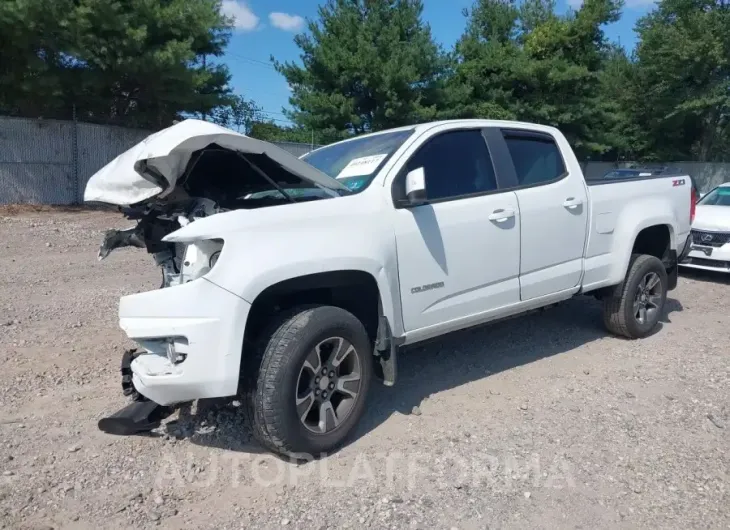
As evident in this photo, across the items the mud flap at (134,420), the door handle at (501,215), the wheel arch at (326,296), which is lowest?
the mud flap at (134,420)

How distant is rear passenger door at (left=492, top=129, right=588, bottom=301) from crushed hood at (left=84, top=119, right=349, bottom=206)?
1.63 metres

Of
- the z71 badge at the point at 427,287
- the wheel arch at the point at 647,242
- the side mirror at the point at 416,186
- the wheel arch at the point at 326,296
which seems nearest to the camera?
the wheel arch at the point at 326,296

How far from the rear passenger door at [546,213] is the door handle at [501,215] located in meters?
0.14

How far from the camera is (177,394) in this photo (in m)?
3.18

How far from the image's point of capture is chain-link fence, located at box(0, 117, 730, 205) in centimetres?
1496

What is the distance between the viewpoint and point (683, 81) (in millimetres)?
29062

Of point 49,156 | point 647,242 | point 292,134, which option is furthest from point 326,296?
point 292,134

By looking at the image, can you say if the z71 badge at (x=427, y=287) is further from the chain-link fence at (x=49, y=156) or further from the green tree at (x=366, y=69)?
the green tree at (x=366, y=69)

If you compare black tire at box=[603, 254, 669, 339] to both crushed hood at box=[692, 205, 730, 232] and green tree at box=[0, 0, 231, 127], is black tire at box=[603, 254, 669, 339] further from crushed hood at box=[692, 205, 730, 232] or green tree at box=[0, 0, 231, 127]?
green tree at box=[0, 0, 231, 127]

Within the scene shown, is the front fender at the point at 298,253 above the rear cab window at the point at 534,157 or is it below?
below

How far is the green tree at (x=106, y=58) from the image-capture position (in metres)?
14.3

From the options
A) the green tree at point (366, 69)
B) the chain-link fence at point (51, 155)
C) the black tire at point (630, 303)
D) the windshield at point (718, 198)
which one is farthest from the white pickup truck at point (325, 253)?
the green tree at point (366, 69)

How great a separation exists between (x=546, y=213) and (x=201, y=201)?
104 inches

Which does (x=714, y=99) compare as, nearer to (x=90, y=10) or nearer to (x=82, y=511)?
(x=90, y=10)
